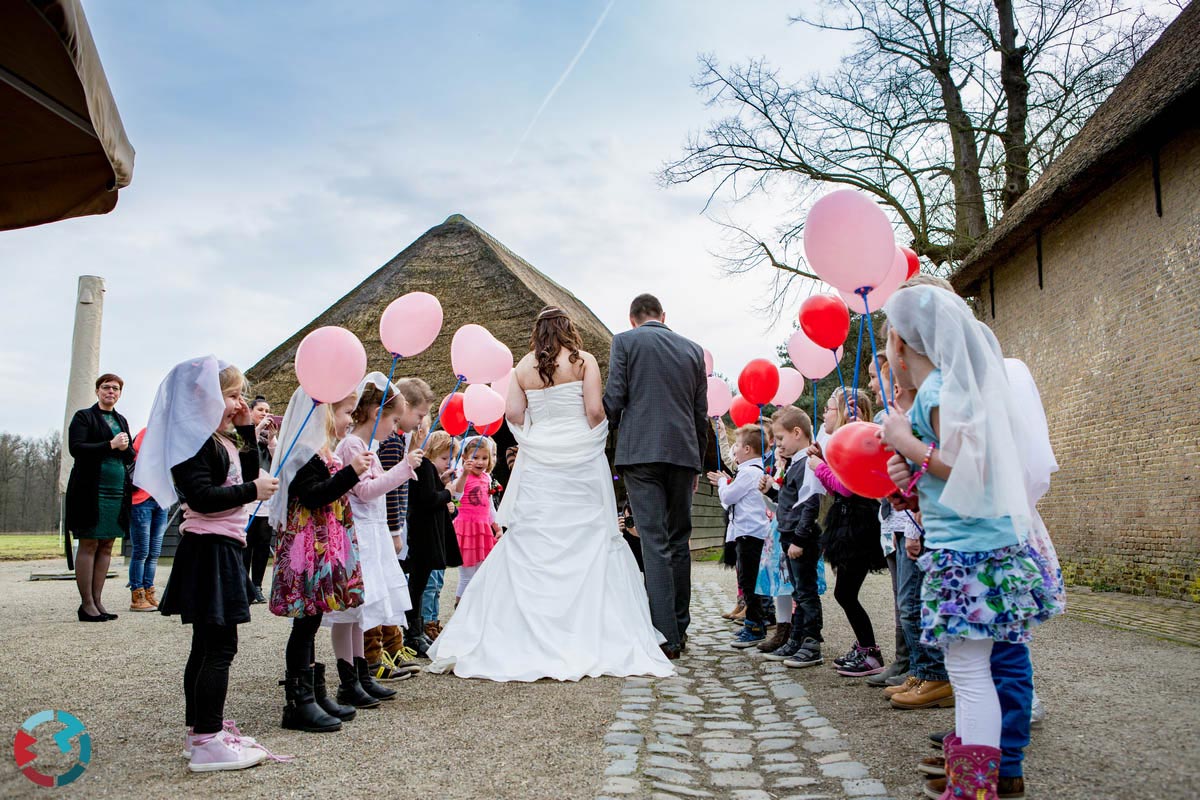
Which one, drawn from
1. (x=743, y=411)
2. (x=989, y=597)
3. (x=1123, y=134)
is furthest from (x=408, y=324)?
(x=1123, y=134)

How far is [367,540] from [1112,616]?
662cm

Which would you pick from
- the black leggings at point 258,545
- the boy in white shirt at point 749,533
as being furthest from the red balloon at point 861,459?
the black leggings at point 258,545

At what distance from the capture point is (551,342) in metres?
5.47

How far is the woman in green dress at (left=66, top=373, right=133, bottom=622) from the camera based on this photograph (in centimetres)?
677

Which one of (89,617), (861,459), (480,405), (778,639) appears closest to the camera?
(861,459)

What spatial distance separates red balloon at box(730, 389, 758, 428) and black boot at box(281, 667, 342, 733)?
5004 mm

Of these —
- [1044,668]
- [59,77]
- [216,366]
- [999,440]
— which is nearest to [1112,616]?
[1044,668]

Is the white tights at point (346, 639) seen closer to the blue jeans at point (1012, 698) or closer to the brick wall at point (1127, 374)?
the blue jeans at point (1012, 698)

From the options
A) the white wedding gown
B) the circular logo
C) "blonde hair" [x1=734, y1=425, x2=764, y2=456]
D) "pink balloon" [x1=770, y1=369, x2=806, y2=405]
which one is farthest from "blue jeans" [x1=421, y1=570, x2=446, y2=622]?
the circular logo

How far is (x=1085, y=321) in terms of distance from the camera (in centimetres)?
1160

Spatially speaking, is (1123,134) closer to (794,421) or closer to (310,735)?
(794,421)

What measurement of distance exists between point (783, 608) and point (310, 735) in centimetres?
340

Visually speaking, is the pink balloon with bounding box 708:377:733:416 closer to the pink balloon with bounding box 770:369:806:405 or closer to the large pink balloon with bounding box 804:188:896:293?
the pink balloon with bounding box 770:369:806:405

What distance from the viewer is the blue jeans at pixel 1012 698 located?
2578 millimetres
